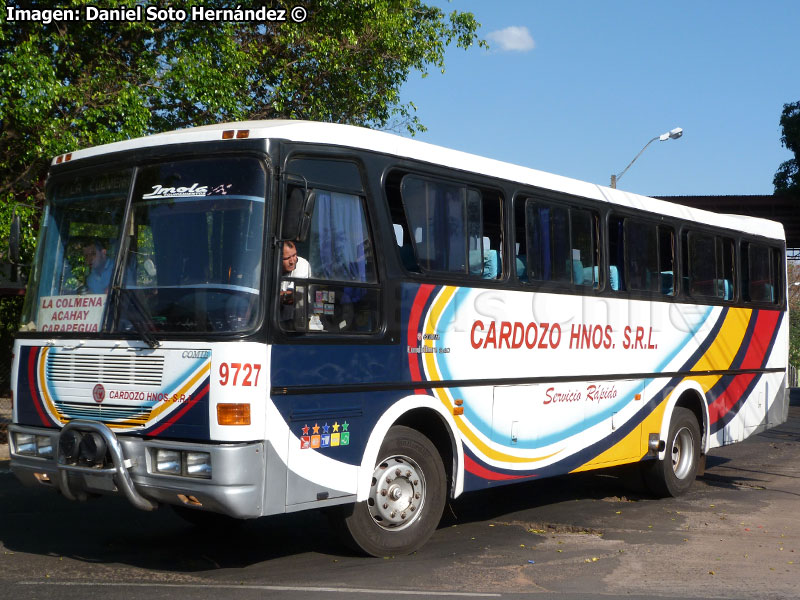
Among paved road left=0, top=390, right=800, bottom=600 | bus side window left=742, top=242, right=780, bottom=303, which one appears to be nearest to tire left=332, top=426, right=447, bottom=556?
paved road left=0, top=390, right=800, bottom=600

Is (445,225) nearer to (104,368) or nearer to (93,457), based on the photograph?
(104,368)

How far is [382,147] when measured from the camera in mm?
7742

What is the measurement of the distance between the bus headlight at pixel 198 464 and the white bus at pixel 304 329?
0.05 feet

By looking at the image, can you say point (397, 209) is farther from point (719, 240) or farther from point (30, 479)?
point (719, 240)

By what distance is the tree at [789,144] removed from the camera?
121 ft

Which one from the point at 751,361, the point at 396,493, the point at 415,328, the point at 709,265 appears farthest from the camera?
the point at 751,361

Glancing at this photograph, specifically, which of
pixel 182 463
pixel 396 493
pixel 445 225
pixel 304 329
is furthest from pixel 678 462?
pixel 182 463

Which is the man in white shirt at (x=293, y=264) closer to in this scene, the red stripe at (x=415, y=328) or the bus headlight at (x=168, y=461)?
the red stripe at (x=415, y=328)

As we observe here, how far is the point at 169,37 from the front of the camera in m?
15.1

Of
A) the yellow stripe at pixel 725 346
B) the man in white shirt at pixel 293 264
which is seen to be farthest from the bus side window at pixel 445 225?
the yellow stripe at pixel 725 346

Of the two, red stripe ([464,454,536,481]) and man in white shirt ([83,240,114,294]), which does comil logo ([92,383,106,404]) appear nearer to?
man in white shirt ([83,240,114,294])

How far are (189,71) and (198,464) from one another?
27.7 ft
